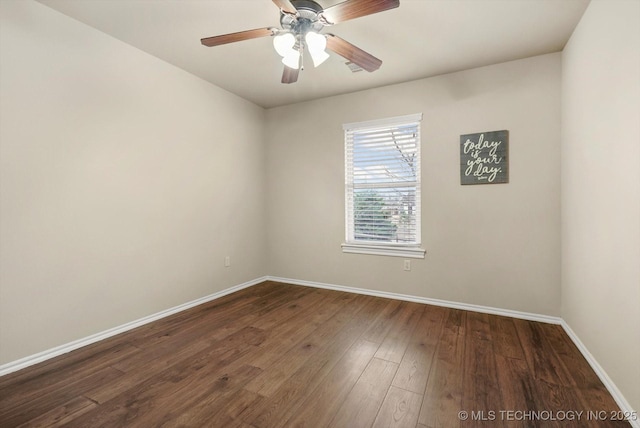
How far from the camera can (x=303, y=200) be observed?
161 inches

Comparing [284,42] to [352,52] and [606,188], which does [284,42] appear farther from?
[606,188]

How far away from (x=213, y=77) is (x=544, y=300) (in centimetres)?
430

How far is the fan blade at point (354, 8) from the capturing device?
156 cm

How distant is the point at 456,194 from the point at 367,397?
2.33 metres

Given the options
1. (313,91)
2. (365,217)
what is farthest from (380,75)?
(365,217)

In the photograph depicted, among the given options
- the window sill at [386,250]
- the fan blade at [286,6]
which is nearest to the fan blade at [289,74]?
the fan blade at [286,6]

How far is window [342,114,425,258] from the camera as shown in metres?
3.38

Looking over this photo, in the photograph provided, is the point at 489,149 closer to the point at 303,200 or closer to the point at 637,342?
the point at 637,342

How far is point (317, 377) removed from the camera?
1.89 metres

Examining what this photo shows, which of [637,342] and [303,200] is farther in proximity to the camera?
[303,200]

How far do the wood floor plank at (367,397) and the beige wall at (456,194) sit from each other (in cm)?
157

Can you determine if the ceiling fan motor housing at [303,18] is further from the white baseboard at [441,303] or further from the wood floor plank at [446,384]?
the white baseboard at [441,303]

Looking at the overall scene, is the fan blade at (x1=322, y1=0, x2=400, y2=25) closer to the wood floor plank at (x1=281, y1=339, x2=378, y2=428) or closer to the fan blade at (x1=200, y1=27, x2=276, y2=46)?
the fan blade at (x1=200, y1=27, x2=276, y2=46)

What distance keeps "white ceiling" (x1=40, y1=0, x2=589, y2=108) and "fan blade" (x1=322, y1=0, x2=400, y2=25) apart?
0.40 meters
